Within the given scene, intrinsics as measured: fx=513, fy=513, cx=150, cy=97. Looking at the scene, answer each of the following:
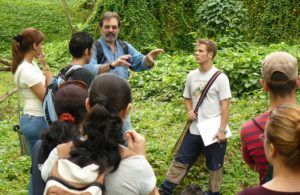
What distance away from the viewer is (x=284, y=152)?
240 centimetres

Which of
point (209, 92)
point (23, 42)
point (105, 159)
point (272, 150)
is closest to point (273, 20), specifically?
point (209, 92)

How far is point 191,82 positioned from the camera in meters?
5.44

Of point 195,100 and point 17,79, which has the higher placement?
point 17,79

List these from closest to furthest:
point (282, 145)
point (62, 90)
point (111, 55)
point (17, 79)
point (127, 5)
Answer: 1. point (282, 145)
2. point (62, 90)
3. point (17, 79)
4. point (111, 55)
5. point (127, 5)

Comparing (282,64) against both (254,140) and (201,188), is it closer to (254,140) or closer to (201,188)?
(254,140)

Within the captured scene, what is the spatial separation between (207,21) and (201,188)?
1048 centimetres

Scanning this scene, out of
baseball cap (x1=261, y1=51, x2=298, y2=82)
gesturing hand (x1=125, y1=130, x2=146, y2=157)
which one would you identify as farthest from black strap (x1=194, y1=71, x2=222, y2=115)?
gesturing hand (x1=125, y1=130, x2=146, y2=157)

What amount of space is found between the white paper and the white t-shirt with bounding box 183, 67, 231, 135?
47 millimetres

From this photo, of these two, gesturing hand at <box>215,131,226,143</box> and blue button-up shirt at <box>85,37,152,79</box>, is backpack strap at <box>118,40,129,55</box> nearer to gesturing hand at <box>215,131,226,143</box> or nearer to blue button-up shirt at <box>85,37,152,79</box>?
blue button-up shirt at <box>85,37,152,79</box>

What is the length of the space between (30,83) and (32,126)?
0.40m

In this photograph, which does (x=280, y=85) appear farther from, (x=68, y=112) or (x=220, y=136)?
(x=220, y=136)

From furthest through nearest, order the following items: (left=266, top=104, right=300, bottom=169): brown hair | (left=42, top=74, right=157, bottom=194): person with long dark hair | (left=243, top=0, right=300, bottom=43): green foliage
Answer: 1. (left=243, top=0, right=300, bottom=43): green foliage
2. (left=42, top=74, right=157, bottom=194): person with long dark hair
3. (left=266, top=104, right=300, bottom=169): brown hair

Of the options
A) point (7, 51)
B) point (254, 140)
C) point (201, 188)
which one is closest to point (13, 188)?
point (201, 188)

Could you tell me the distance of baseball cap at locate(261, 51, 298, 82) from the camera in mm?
3189
